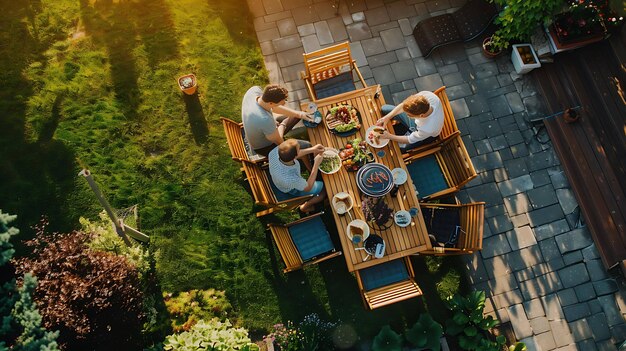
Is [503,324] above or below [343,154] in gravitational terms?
below

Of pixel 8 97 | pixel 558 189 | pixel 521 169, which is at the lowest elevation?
pixel 558 189

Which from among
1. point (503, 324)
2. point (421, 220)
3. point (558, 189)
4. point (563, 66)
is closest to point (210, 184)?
point (421, 220)

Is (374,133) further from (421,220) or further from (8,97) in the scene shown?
(8,97)

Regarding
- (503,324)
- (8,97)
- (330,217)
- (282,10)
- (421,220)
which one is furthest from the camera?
(282,10)

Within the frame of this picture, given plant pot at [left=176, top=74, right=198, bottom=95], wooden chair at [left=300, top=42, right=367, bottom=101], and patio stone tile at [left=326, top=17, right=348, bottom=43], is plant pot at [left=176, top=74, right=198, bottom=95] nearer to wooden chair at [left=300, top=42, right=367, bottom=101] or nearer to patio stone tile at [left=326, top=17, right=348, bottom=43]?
wooden chair at [left=300, top=42, right=367, bottom=101]

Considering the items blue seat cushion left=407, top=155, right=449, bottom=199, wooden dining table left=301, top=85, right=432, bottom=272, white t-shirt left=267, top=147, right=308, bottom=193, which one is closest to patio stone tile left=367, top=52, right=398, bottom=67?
wooden dining table left=301, top=85, right=432, bottom=272

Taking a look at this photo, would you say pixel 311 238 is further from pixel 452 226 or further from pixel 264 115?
pixel 452 226

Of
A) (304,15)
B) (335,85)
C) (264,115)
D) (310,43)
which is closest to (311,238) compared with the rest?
(264,115)
